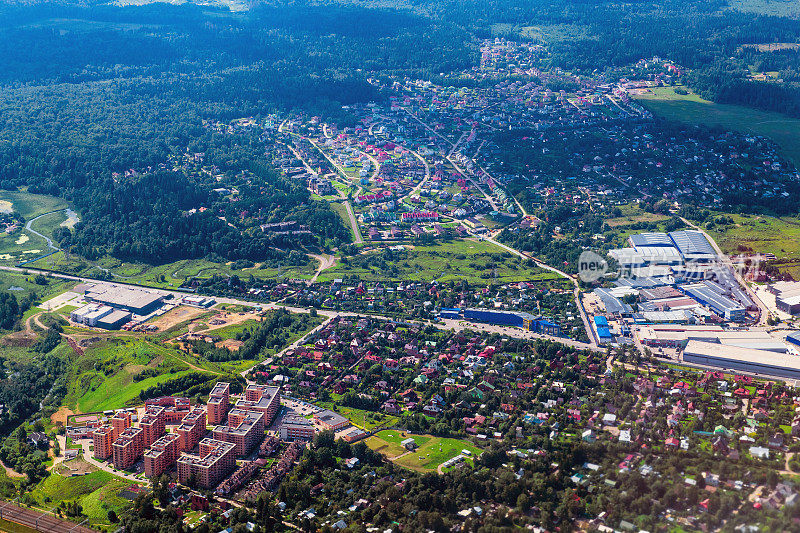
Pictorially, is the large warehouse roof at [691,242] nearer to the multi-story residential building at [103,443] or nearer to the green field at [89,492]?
the multi-story residential building at [103,443]

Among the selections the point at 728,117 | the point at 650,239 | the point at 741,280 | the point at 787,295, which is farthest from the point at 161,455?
the point at 728,117

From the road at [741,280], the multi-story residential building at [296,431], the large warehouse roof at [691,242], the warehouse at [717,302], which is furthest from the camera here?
the large warehouse roof at [691,242]

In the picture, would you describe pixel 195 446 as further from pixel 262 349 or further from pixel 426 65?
pixel 426 65

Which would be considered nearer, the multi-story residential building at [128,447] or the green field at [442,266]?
the multi-story residential building at [128,447]

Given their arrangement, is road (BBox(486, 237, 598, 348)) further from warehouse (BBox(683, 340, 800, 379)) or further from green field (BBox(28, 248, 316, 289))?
green field (BBox(28, 248, 316, 289))

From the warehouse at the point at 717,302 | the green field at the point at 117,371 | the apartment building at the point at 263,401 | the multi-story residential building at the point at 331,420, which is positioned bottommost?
the green field at the point at 117,371

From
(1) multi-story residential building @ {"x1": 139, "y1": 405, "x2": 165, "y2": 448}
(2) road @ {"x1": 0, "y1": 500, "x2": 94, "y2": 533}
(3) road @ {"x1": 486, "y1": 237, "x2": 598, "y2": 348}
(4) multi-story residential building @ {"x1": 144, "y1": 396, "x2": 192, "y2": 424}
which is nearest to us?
(2) road @ {"x1": 0, "y1": 500, "x2": 94, "y2": 533}

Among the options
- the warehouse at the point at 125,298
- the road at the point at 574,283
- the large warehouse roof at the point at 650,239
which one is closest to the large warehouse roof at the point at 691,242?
the large warehouse roof at the point at 650,239

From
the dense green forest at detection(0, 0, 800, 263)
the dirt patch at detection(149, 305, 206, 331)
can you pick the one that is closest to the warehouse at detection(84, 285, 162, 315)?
the dirt patch at detection(149, 305, 206, 331)
